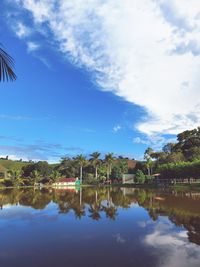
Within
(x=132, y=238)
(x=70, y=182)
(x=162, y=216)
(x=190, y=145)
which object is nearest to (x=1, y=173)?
(x=70, y=182)

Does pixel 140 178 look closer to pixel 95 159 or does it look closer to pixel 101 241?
pixel 95 159

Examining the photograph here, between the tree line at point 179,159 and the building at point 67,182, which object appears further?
the building at point 67,182

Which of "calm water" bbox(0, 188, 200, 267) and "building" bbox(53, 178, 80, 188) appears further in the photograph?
"building" bbox(53, 178, 80, 188)

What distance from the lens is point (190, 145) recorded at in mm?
100938

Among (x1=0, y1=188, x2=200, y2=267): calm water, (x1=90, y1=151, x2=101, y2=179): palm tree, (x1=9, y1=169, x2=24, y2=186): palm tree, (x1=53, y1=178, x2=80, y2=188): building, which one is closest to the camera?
(x1=0, y1=188, x2=200, y2=267): calm water

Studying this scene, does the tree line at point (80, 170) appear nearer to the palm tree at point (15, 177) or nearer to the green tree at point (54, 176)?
the green tree at point (54, 176)

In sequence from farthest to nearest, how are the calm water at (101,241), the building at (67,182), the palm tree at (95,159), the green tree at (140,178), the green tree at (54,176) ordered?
the palm tree at (95,159) → the building at (67,182) → the green tree at (54,176) → the green tree at (140,178) → the calm water at (101,241)

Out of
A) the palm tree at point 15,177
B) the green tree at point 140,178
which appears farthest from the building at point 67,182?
the green tree at point 140,178

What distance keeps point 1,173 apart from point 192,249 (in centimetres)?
7951

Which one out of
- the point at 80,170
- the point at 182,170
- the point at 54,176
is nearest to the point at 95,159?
the point at 80,170

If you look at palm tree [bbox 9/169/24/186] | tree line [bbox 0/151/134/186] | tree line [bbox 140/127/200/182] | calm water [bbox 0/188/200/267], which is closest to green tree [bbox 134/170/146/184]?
tree line [bbox 140/127/200/182]

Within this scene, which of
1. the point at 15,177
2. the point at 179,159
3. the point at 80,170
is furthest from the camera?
the point at 80,170

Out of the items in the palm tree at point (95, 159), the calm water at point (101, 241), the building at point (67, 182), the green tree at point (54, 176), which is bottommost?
the calm water at point (101, 241)

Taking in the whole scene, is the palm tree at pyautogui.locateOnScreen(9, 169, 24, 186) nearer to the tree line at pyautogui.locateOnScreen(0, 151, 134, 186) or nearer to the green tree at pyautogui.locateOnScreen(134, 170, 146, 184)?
the tree line at pyautogui.locateOnScreen(0, 151, 134, 186)
